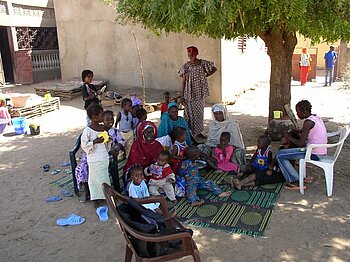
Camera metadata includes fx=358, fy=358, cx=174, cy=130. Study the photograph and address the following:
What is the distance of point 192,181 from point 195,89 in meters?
2.74

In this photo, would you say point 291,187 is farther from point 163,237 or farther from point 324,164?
point 163,237

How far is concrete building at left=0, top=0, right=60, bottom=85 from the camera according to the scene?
15.4 metres

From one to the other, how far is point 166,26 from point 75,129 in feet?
15.4

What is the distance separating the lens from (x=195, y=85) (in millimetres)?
7051

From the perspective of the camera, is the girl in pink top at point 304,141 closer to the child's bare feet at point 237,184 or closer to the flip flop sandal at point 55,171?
the child's bare feet at point 237,184

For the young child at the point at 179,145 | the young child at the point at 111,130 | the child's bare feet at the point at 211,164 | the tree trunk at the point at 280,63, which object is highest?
the tree trunk at the point at 280,63

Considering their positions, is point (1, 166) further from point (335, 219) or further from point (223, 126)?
point (335, 219)

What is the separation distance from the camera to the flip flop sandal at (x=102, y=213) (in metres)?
4.36

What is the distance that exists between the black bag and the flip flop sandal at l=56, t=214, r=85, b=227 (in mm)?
1430

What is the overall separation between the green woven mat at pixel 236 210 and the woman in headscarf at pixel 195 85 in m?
2.35

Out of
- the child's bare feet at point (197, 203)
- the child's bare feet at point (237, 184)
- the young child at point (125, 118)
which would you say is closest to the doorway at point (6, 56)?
the young child at point (125, 118)

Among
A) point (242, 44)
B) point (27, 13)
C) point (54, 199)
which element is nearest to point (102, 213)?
point (54, 199)

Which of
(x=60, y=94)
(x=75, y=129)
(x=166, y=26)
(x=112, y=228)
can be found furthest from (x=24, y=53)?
(x=112, y=228)

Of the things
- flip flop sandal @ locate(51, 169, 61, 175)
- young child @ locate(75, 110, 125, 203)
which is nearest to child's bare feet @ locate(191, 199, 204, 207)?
young child @ locate(75, 110, 125, 203)
